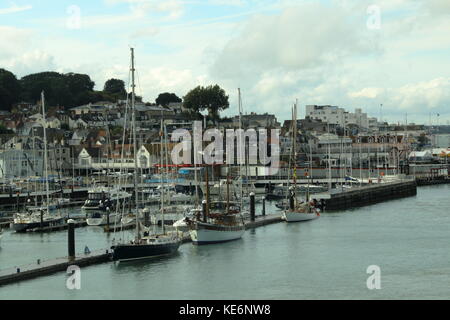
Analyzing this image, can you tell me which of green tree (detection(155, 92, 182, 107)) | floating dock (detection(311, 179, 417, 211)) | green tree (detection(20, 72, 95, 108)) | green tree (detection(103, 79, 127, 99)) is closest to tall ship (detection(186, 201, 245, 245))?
floating dock (detection(311, 179, 417, 211))

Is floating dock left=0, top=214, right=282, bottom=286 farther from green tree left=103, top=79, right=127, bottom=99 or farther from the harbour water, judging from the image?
green tree left=103, top=79, right=127, bottom=99

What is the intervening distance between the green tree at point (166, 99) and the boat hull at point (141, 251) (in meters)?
134

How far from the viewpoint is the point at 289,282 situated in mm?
34531

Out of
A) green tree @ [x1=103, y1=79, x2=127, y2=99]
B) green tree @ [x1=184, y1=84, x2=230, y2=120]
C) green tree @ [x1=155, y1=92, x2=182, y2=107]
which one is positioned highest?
green tree @ [x1=103, y1=79, x2=127, y2=99]

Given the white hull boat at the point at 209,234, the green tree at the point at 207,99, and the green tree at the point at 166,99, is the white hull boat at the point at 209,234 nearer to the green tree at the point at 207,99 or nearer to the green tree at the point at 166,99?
the green tree at the point at 207,99

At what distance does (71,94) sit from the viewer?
159m

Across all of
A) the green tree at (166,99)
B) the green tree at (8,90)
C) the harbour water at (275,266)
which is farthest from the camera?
the green tree at (166,99)

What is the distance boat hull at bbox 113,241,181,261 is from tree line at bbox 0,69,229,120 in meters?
99.9

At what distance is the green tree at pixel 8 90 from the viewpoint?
150 m

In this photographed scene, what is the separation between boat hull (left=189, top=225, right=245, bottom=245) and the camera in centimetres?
4426

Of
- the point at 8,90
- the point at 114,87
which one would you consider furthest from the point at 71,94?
the point at 114,87

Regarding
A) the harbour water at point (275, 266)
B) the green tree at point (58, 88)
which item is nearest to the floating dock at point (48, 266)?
the harbour water at point (275, 266)
